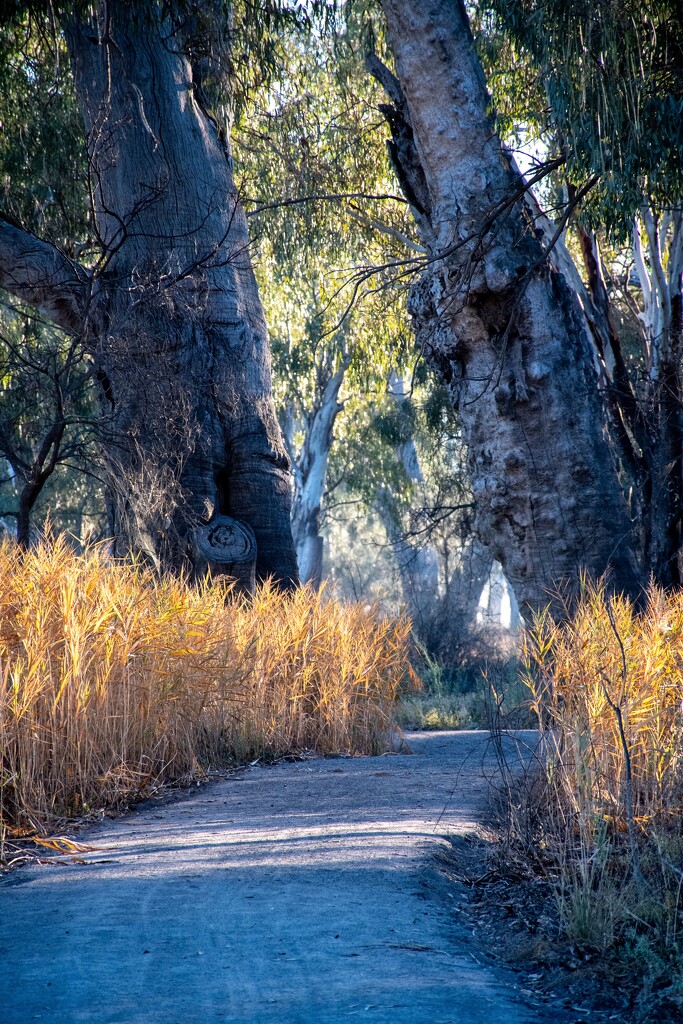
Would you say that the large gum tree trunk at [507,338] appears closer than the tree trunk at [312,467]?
Yes

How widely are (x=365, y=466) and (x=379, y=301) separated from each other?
37.0 feet

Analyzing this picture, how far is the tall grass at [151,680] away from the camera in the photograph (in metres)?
4.49

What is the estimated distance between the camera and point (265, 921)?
3152 millimetres

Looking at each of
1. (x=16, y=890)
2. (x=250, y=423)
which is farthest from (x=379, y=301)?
(x=16, y=890)

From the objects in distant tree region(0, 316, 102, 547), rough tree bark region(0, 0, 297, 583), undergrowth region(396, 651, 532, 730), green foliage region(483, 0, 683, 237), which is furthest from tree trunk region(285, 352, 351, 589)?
green foliage region(483, 0, 683, 237)

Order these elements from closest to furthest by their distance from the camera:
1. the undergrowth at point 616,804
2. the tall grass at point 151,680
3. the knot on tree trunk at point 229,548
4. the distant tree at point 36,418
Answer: the undergrowth at point 616,804, the tall grass at point 151,680, the distant tree at point 36,418, the knot on tree trunk at point 229,548

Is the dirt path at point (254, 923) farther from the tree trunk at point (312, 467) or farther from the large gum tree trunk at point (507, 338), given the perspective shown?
the tree trunk at point (312, 467)

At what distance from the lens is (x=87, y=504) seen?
75.6 feet

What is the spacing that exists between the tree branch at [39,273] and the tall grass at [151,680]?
3.46m

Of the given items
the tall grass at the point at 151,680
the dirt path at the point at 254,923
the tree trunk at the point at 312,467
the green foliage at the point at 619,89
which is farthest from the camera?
the tree trunk at the point at 312,467

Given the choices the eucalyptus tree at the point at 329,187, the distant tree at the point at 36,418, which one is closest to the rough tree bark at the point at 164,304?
the distant tree at the point at 36,418

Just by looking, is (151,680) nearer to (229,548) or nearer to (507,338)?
(229,548)

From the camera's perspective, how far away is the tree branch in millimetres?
8977

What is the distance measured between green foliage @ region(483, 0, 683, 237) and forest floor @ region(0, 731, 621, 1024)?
436cm
